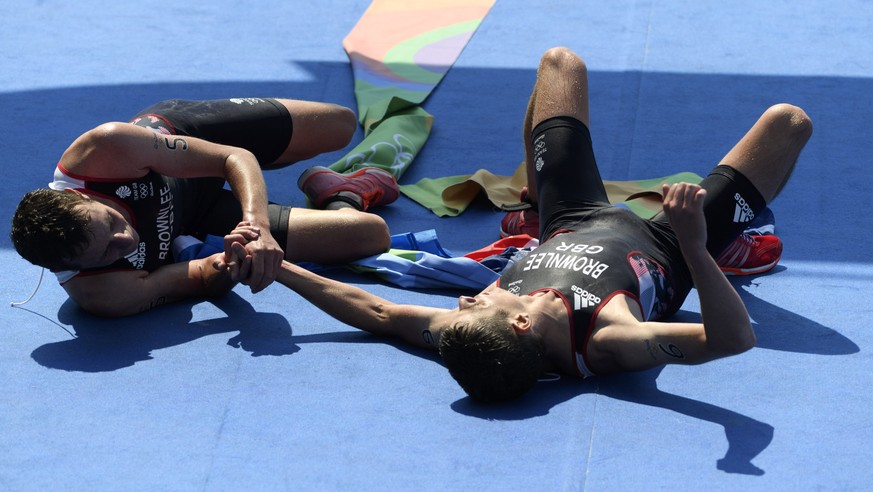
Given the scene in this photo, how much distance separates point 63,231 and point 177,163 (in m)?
0.46

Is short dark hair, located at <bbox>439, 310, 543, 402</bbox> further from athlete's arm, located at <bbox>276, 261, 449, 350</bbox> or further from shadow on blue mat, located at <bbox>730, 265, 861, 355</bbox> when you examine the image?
shadow on blue mat, located at <bbox>730, 265, 861, 355</bbox>

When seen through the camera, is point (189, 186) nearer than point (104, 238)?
No

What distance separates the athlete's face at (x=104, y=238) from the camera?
9.75 feet

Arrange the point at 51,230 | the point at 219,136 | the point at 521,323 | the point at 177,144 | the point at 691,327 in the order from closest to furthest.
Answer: the point at 691,327 → the point at 521,323 → the point at 51,230 → the point at 177,144 → the point at 219,136

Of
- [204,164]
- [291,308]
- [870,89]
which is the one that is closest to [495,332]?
[291,308]

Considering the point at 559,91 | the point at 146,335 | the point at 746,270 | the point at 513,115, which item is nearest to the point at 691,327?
the point at 746,270

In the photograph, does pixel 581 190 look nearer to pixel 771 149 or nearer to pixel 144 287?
pixel 771 149

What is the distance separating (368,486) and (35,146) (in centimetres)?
258

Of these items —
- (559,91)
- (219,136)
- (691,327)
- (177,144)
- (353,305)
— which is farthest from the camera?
(219,136)

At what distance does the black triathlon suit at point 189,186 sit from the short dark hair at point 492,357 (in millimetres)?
984

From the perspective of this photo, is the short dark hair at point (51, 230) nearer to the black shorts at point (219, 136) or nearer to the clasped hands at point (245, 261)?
the clasped hands at point (245, 261)

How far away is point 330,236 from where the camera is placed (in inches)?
139

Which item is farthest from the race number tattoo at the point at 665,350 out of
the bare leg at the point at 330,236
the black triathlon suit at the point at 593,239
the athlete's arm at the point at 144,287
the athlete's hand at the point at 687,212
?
the athlete's arm at the point at 144,287

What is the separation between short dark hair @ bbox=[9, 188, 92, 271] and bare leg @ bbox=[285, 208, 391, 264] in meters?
0.75
